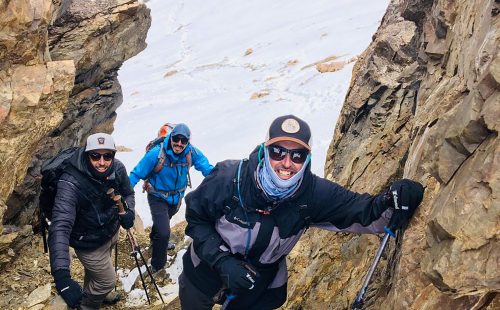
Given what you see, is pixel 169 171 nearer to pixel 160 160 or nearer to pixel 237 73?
pixel 160 160

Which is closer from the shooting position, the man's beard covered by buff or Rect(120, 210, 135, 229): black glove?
the man's beard covered by buff

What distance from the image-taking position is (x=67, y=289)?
19.1 feet

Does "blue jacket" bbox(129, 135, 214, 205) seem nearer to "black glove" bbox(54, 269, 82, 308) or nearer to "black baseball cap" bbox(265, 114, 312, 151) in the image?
"black glove" bbox(54, 269, 82, 308)

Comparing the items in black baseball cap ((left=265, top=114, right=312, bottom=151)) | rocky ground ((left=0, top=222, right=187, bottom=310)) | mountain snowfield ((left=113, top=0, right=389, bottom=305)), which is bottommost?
mountain snowfield ((left=113, top=0, right=389, bottom=305))

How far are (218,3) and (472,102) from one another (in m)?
86.1

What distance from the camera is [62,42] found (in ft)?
39.6

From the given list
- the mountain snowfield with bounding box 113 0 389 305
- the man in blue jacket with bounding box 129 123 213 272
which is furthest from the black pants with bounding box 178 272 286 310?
the mountain snowfield with bounding box 113 0 389 305

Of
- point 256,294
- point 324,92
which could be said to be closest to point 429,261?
point 256,294

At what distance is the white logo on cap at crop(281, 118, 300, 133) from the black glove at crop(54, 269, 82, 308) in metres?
3.22

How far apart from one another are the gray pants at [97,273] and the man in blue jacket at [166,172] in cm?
167

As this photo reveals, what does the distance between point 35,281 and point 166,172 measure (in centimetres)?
335

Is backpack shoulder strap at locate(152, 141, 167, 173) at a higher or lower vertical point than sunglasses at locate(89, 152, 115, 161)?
lower

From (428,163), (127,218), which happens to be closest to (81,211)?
(127,218)

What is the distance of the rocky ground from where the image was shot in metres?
8.62
